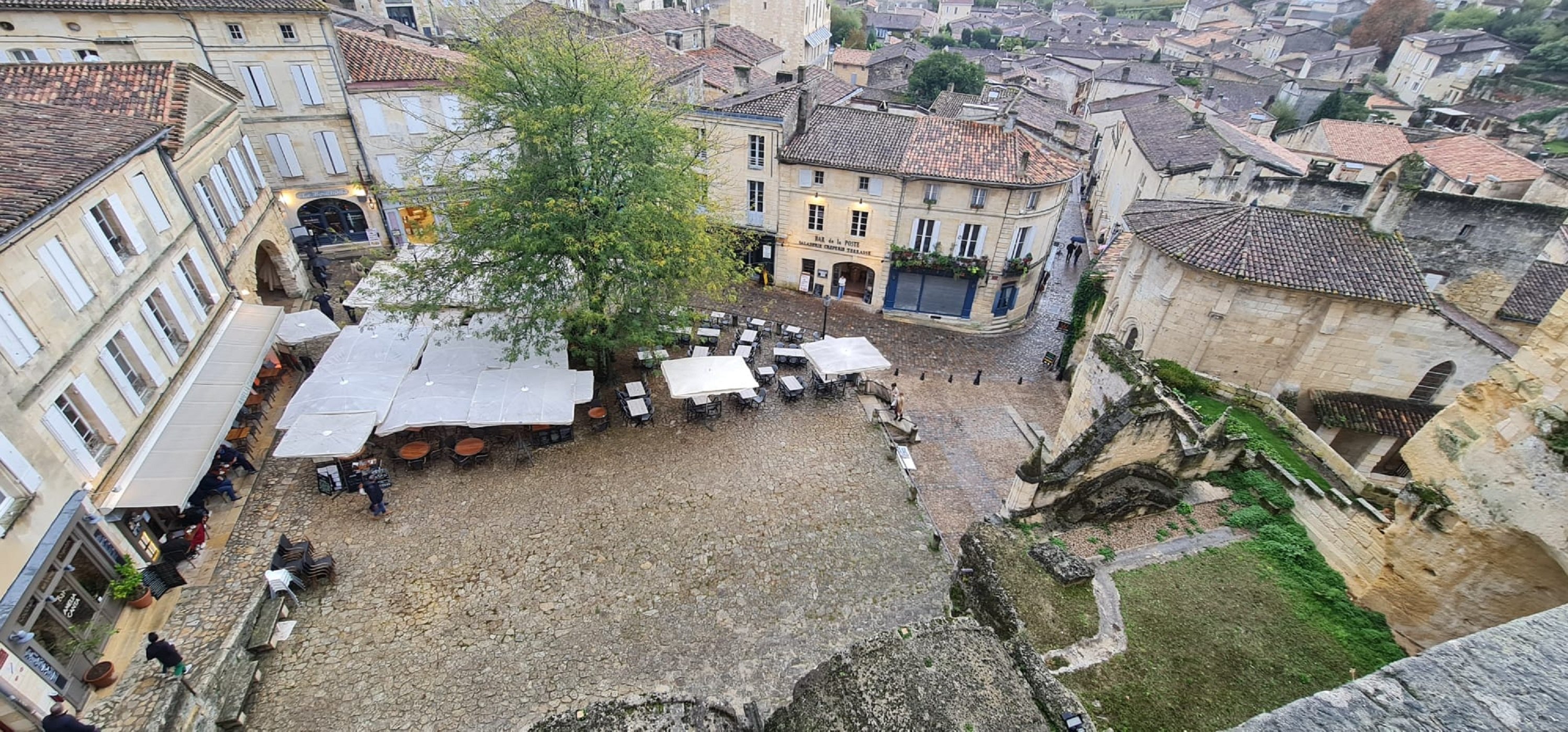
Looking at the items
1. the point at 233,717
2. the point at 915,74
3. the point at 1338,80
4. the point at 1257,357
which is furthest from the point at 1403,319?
the point at 1338,80

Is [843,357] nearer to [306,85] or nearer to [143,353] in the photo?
[143,353]

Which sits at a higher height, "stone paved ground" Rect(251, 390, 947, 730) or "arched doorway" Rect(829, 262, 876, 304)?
"stone paved ground" Rect(251, 390, 947, 730)

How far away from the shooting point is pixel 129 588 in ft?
37.3

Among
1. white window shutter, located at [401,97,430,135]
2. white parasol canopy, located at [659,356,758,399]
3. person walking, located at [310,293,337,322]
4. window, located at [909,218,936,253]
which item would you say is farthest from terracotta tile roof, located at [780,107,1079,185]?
person walking, located at [310,293,337,322]

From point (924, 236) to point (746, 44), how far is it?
31534 mm

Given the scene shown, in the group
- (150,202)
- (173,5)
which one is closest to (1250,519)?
(150,202)

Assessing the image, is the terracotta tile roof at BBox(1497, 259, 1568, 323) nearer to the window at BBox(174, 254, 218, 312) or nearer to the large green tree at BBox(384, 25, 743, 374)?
the large green tree at BBox(384, 25, 743, 374)

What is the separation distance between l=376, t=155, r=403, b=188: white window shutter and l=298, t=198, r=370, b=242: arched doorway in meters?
1.78

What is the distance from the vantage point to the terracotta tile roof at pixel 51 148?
1118 cm

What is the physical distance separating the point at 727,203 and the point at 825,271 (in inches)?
230

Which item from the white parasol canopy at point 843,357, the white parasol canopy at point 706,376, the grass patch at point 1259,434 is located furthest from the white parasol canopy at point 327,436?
the grass patch at point 1259,434

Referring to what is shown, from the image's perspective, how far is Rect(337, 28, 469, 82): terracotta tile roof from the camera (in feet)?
82.2

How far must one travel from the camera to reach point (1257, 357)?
18.6m

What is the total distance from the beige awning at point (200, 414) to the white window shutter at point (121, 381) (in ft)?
1.83
